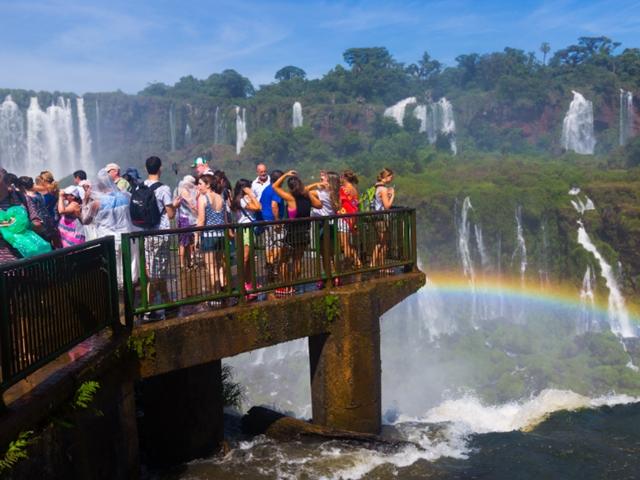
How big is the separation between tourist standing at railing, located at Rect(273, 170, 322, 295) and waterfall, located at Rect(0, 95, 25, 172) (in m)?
55.6

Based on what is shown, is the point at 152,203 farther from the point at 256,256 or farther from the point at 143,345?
the point at 143,345

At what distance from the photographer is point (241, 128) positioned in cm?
7888

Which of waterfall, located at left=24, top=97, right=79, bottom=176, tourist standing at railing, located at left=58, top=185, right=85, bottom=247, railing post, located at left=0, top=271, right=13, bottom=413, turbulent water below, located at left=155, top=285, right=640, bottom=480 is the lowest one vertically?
turbulent water below, located at left=155, top=285, right=640, bottom=480

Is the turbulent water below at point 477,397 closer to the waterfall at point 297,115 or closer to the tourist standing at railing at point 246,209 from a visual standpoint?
the tourist standing at railing at point 246,209

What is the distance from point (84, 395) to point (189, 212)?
355cm

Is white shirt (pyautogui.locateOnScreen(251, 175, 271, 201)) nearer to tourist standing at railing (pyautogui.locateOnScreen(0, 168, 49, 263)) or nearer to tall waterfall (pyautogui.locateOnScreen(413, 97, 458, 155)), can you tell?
tourist standing at railing (pyautogui.locateOnScreen(0, 168, 49, 263))

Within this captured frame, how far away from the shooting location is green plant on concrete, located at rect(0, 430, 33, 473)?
404cm

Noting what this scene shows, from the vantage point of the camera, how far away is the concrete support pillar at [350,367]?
325 inches

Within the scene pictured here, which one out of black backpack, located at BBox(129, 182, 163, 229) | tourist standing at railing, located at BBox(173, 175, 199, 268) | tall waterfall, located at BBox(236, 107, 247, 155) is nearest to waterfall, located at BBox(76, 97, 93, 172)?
tall waterfall, located at BBox(236, 107, 247, 155)

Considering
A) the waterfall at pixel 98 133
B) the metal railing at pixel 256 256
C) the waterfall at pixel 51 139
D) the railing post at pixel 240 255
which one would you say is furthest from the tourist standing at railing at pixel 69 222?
the waterfall at pixel 98 133

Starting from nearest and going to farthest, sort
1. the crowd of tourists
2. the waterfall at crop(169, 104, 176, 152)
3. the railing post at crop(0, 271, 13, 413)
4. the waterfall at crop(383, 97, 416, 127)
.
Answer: the railing post at crop(0, 271, 13, 413)
the crowd of tourists
the waterfall at crop(169, 104, 176, 152)
the waterfall at crop(383, 97, 416, 127)

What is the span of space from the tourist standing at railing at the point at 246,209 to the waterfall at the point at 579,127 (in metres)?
73.7

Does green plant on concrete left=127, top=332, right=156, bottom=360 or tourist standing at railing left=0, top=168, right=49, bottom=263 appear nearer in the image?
tourist standing at railing left=0, top=168, right=49, bottom=263

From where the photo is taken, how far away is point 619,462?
8852 millimetres
